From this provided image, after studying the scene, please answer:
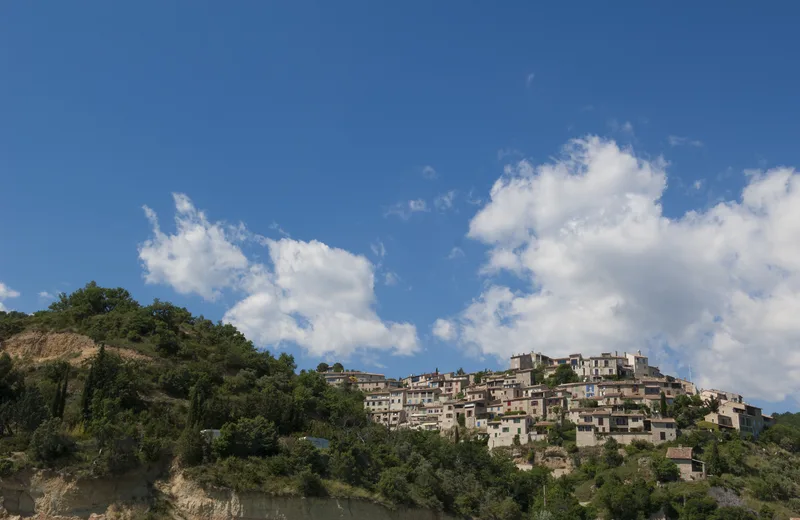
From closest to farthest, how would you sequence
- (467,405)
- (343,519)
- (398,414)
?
(343,519)
(467,405)
(398,414)

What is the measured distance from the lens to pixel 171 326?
6134 centimetres

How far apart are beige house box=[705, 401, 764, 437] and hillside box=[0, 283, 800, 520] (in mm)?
2280

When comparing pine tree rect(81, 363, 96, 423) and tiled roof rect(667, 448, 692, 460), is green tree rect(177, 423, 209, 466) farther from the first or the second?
tiled roof rect(667, 448, 692, 460)

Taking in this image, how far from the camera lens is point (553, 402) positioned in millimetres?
97312

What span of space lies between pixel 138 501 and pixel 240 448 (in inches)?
272

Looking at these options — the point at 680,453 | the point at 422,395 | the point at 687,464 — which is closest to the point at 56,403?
the point at 687,464

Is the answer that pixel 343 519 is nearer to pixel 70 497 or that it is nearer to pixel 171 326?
pixel 70 497

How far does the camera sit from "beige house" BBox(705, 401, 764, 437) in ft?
276

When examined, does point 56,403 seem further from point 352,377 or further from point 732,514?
point 352,377

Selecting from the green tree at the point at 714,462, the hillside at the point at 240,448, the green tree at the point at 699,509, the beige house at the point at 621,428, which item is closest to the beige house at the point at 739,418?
the hillside at the point at 240,448

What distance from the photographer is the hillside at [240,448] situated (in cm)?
3947

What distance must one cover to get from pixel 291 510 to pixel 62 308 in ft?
98.4

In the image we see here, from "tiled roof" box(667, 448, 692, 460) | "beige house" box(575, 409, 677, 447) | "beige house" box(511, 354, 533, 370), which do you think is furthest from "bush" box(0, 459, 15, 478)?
"beige house" box(511, 354, 533, 370)

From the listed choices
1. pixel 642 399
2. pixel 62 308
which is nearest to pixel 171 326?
pixel 62 308
